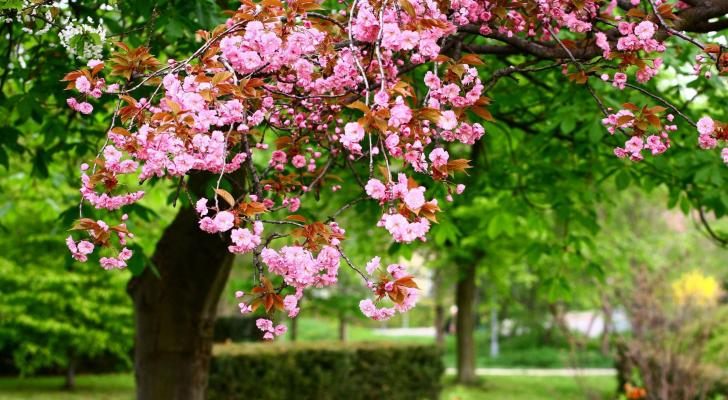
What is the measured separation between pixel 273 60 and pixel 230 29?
162mm

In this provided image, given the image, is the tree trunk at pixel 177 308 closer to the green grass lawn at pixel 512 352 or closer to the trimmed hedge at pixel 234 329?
the trimmed hedge at pixel 234 329

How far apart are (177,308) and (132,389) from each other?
12.3 metres

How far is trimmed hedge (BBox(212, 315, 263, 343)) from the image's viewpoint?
19.5m

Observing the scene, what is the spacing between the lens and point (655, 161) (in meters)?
4.91

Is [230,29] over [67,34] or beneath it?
beneath

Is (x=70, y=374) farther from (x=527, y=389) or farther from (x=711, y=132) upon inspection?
(x=711, y=132)

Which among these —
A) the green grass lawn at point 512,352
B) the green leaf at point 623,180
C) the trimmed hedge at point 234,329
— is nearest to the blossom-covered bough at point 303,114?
the green leaf at point 623,180

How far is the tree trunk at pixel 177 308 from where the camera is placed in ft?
17.7

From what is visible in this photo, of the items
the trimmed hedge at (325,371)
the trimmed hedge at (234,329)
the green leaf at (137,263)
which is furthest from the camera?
the trimmed hedge at (234,329)

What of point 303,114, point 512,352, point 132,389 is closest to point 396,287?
point 303,114

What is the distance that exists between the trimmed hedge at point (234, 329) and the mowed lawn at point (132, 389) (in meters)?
2.44

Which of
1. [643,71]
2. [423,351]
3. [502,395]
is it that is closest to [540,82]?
[643,71]

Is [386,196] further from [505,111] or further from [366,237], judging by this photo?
[366,237]

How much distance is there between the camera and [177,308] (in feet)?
18.2
